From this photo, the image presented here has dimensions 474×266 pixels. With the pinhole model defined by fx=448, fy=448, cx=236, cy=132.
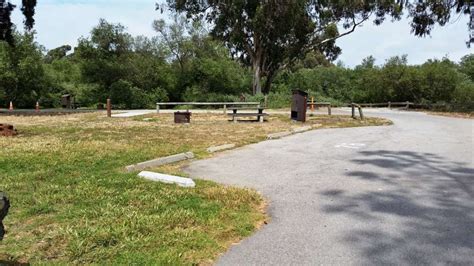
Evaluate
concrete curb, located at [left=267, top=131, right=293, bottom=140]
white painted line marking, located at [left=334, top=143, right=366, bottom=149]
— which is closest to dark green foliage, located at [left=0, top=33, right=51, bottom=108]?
concrete curb, located at [left=267, top=131, right=293, bottom=140]

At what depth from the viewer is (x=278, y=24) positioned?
3438 centimetres

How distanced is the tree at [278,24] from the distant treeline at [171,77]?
3474 millimetres

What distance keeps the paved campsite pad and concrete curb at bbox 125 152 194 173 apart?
448 millimetres

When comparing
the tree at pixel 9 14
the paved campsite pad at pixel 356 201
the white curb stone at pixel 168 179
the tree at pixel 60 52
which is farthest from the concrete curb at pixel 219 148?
the tree at pixel 60 52

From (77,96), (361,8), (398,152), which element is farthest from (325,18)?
(398,152)

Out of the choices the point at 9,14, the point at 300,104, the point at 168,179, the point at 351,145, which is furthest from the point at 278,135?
the point at 9,14

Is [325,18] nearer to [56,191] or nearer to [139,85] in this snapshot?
[139,85]

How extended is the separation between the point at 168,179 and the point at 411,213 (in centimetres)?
327

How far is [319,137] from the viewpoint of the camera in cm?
1298

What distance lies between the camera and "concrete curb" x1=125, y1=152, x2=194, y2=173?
753 cm

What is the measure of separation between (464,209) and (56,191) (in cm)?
499

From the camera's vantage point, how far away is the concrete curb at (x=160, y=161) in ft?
24.7

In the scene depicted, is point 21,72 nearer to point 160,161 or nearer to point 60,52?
point 160,161

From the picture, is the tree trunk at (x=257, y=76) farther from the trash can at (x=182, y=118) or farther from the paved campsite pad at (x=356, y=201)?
the paved campsite pad at (x=356, y=201)
